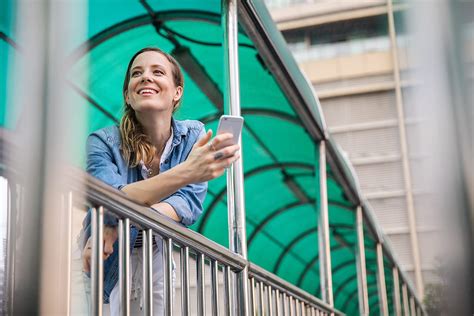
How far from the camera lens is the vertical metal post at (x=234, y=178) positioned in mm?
3143

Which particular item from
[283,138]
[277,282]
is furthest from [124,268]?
[283,138]

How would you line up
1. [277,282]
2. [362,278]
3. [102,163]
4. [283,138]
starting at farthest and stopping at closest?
[362,278] < [283,138] < [277,282] < [102,163]

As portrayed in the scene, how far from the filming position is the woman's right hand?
84.4 inches

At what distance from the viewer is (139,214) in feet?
6.72

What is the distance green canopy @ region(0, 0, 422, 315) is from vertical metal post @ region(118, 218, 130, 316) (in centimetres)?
29

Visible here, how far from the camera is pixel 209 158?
218 centimetres

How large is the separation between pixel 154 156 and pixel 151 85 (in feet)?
0.85

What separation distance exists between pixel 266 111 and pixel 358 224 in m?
3.51

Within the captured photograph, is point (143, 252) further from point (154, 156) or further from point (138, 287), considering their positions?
point (154, 156)

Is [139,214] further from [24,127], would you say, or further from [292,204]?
[292,204]

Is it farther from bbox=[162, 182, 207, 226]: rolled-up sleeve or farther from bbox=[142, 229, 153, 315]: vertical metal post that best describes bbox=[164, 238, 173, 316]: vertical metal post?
bbox=[162, 182, 207, 226]: rolled-up sleeve

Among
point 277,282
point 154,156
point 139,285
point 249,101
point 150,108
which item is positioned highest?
point 249,101

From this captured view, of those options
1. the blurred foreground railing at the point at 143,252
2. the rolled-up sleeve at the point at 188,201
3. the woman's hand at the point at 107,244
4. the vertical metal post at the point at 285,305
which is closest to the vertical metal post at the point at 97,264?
the blurred foreground railing at the point at 143,252

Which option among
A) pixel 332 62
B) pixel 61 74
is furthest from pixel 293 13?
pixel 61 74
